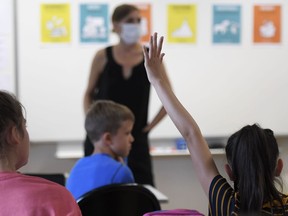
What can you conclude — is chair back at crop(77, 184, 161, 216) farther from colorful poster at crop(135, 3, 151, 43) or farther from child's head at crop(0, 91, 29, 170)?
colorful poster at crop(135, 3, 151, 43)

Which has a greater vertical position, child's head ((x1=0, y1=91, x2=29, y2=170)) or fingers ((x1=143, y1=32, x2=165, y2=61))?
fingers ((x1=143, y1=32, x2=165, y2=61))

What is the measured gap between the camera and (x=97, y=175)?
2.09m

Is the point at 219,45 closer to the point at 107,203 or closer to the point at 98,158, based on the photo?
the point at 98,158

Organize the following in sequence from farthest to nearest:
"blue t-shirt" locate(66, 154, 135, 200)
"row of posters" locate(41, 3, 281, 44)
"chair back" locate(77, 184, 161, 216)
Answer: "row of posters" locate(41, 3, 281, 44)
"blue t-shirt" locate(66, 154, 135, 200)
"chair back" locate(77, 184, 161, 216)

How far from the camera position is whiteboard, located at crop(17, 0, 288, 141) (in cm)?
398

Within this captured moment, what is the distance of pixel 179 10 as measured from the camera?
4.16 m

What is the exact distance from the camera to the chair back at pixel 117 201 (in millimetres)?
1827

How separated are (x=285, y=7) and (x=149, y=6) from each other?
3.97 ft

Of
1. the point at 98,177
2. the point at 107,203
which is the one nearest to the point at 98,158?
the point at 98,177

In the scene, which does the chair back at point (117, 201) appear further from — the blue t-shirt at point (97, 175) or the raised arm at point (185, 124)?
the raised arm at point (185, 124)

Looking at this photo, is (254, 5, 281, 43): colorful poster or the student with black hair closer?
the student with black hair

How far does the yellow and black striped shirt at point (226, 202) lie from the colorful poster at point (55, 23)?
285 cm

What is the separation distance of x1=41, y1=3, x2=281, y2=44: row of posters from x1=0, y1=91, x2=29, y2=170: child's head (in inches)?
109

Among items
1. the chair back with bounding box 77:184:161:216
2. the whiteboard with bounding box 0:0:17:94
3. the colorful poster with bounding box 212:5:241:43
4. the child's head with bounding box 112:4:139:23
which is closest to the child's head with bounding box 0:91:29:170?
the chair back with bounding box 77:184:161:216
